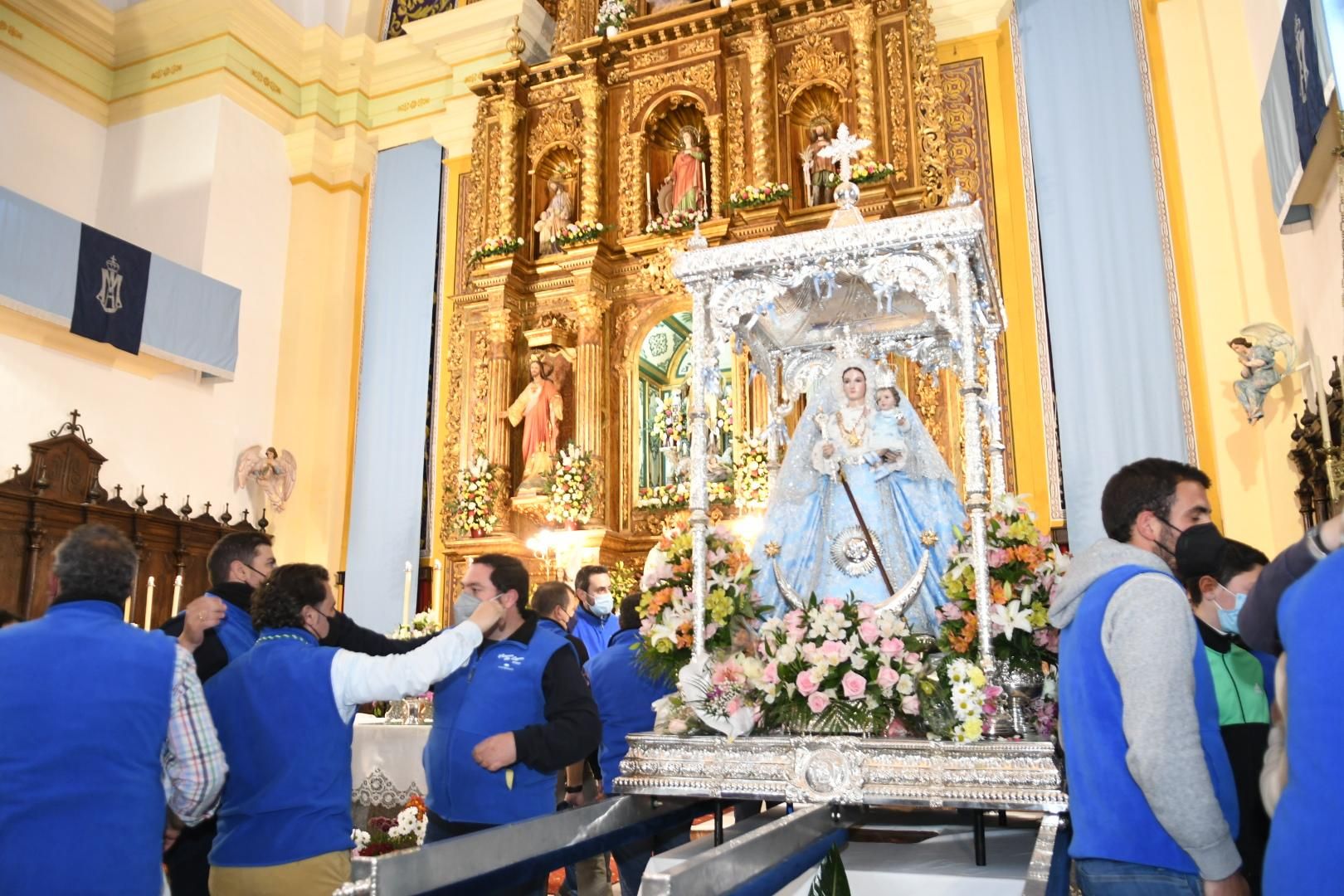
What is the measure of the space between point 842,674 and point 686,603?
2.61 feet

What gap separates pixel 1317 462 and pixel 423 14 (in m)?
11.4

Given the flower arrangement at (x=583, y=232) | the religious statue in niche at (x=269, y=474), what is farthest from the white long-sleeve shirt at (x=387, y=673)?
the religious statue in niche at (x=269, y=474)

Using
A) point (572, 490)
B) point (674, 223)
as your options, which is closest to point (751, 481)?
point (572, 490)

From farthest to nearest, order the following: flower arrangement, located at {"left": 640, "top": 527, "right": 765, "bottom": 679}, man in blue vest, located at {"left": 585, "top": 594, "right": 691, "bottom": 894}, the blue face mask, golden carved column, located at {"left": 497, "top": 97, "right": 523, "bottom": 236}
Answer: golden carved column, located at {"left": 497, "top": 97, "right": 523, "bottom": 236} → man in blue vest, located at {"left": 585, "top": 594, "right": 691, "bottom": 894} → flower arrangement, located at {"left": 640, "top": 527, "right": 765, "bottom": 679} → the blue face mask

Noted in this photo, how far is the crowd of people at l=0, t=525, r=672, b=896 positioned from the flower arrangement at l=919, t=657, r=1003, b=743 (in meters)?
1.23

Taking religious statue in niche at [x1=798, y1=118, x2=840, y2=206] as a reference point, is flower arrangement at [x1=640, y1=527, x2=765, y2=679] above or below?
below

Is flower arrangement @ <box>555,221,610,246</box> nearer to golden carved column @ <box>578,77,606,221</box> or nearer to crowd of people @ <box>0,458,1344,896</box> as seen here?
golden carved column @ <box>578,77,606,221</box>

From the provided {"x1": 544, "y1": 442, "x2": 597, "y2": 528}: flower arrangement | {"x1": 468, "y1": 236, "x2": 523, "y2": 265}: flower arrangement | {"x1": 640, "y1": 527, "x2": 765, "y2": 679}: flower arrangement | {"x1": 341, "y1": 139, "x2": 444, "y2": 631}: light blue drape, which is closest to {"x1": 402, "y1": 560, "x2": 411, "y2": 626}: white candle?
{"x1": 341, "y1": 139, "x2": 444, "y2": 631}: light blue drape

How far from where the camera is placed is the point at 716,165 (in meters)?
10.3

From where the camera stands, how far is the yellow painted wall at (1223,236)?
27.2 feet

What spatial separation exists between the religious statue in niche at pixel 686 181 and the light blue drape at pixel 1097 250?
3220 mm

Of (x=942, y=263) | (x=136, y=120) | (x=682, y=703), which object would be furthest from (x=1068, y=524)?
(x=136, y=120)

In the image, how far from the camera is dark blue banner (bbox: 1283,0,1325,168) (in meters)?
5.25

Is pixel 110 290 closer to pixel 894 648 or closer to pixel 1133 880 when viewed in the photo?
pixel 894 648
